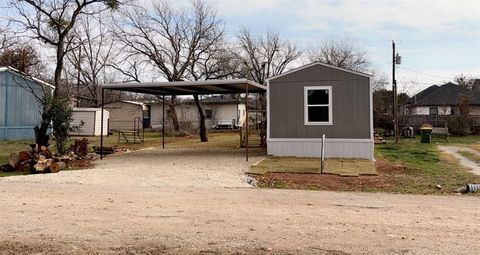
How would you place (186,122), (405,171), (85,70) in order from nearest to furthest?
(405,171), (186,122), (85,70)

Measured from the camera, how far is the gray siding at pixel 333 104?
51.3ft

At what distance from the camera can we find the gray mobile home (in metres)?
15.6

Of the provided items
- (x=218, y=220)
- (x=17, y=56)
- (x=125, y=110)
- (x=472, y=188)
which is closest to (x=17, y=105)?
(x=17, y=56)

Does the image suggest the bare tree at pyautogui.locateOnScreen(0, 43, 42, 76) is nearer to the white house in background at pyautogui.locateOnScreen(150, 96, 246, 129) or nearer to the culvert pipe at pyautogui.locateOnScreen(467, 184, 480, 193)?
the white house in background at pyautogui.locateOnScreen(150, 96, 246, 129)

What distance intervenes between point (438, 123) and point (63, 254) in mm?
32761

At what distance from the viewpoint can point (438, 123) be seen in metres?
33.4

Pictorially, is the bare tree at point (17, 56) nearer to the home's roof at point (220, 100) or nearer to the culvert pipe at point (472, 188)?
the home's roof at point (220, 100)

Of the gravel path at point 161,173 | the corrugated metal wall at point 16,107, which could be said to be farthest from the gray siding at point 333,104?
the corrugated metal wall at point 16,107

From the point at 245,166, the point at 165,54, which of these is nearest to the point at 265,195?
the point at 245,166

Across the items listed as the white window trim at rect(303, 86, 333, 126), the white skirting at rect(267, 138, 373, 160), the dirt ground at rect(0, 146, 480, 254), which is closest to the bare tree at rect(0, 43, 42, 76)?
the white skirting at rect(267, 138, 373, 160)

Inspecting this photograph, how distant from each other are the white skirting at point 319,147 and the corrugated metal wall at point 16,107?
44.7 ft

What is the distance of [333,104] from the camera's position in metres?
15.8

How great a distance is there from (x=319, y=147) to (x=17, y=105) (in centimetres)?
1709

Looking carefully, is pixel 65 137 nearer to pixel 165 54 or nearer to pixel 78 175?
pixel 78 175
